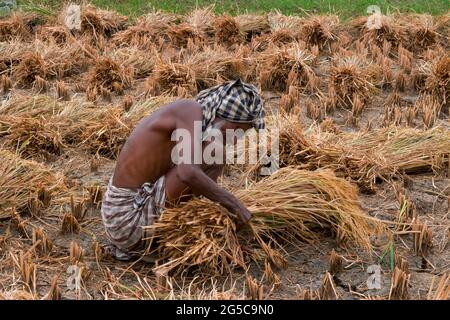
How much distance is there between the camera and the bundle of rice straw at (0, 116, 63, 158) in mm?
5043

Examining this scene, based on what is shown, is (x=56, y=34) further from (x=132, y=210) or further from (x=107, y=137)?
(x=132, y=210)

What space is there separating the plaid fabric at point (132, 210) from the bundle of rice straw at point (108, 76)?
8.31 feet

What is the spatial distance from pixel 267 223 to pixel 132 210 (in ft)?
Answer: 2.11

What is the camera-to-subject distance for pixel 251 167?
184 inches

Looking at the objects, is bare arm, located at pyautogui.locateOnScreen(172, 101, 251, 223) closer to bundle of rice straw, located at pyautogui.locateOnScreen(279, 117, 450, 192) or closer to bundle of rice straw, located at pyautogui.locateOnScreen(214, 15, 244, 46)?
bundle of rice straw, located at pyautogui.locateOnScreen(279, 117, 450, 192)

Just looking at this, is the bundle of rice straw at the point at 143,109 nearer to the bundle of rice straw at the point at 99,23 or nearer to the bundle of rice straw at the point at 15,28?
the bundle of rice straw at the point at 99,23

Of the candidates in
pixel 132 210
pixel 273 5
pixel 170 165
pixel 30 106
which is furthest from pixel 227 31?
pixel 132 210

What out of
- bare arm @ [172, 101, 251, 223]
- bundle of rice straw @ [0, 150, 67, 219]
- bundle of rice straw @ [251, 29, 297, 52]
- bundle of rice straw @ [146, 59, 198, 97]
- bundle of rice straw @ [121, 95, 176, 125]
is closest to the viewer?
bare arm @ [172, 101, 251, 223]

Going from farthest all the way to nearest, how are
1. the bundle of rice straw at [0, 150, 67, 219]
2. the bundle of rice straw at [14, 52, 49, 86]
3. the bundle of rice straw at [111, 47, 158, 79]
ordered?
1. the bundle of rice straw at [111, 47, 158, 79]
2. the bundle of rice straw at [14, 52, 49, 86]
3. the bundle of rice straw at [0, 150, 67, 219]

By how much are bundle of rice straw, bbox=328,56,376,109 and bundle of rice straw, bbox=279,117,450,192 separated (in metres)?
0.84

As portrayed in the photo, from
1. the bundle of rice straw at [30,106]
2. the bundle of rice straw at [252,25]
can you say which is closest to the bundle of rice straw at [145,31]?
the bundle of rice straw at [252,25]

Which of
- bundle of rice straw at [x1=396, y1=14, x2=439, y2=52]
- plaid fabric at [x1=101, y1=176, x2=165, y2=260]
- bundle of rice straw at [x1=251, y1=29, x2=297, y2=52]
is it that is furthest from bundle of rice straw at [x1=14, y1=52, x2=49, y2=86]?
bundle of rice straw at [x1=396, y1=14, x2=439, y2=52]

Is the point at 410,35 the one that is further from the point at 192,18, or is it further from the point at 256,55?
the point at 192,18
